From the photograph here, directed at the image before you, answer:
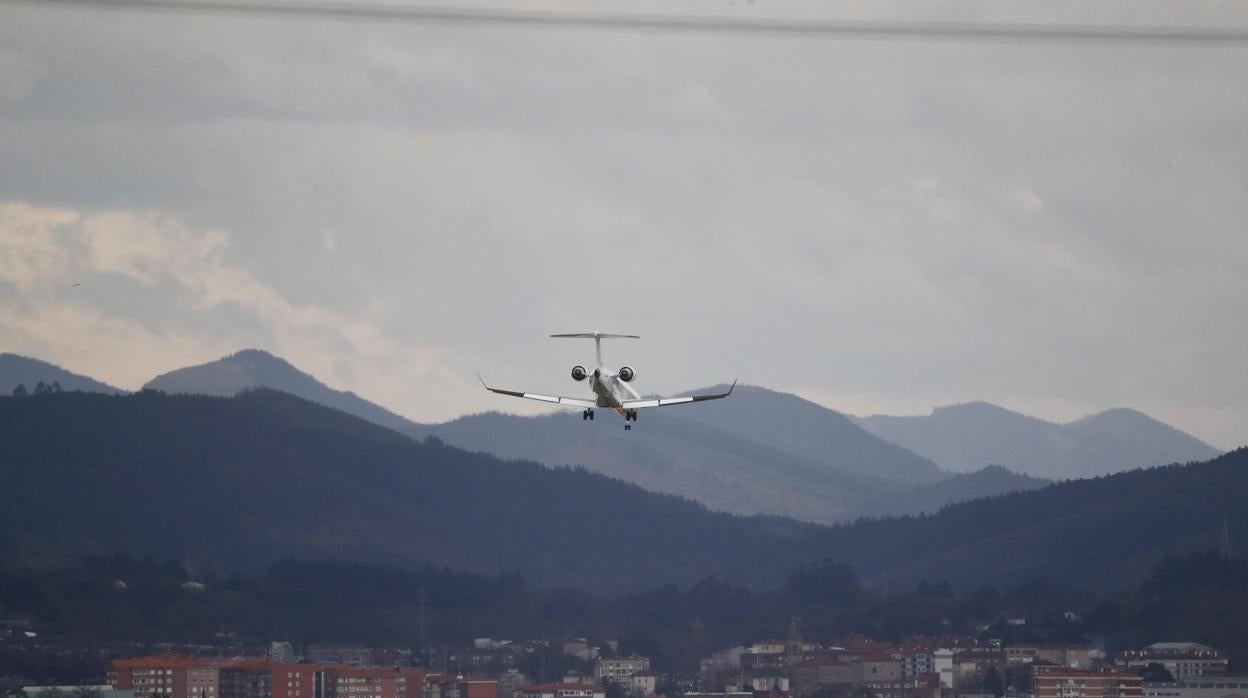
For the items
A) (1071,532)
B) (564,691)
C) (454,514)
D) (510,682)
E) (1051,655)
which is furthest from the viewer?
(454,514)

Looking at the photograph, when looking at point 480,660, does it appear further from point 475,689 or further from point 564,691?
point 564,691

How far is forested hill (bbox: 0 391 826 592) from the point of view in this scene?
139 m

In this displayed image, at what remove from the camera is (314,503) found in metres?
147

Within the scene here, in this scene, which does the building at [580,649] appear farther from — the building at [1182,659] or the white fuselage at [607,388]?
the white fuselage at [607,388]

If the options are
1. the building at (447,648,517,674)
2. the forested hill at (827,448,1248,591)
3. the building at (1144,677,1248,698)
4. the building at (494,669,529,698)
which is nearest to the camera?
the building at (1144,677,1248,698)

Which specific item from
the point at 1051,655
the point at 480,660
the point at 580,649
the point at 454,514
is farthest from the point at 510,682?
the point at 454,514

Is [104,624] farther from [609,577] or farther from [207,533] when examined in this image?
[609,577]

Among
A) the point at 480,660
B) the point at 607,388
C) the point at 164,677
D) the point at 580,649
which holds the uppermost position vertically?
the point at 607,388

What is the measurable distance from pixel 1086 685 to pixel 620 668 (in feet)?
79.8

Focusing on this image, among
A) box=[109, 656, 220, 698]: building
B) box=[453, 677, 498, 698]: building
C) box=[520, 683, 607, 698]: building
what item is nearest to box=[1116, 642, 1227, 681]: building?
box=[520, 683, 607, 698]: building

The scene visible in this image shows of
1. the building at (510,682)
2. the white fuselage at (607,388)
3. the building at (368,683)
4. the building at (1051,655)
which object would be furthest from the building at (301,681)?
the white fuselage at (607,388)

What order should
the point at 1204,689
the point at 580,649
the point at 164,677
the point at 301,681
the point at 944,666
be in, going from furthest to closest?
the point at 580,649
the point at 944,666
the point at 301,681
the point at 164,677
the point at 1204,689

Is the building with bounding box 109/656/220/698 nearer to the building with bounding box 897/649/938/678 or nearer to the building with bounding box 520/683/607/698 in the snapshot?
the building with bounding box 520/683/607/698

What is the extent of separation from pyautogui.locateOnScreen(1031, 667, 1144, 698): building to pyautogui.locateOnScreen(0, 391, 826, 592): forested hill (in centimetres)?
2474
